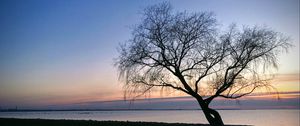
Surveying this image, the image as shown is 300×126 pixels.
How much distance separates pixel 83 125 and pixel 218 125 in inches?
381

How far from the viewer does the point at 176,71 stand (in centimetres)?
Answer: 1886

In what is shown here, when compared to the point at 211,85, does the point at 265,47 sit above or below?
above

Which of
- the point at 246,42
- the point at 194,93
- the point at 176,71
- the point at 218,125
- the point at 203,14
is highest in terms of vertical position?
the point at 203,14

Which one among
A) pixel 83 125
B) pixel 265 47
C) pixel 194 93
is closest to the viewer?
pixel 265 47

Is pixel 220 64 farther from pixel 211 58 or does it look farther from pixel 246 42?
pixel 246 42

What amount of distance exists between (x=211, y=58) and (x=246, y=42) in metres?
2.25

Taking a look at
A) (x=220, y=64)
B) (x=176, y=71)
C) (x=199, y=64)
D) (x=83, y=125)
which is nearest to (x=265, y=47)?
(x=220, y=64)

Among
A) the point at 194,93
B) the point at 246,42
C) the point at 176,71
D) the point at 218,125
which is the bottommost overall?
the point at 218,125

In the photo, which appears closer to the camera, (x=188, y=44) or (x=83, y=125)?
(x=188, y=44)

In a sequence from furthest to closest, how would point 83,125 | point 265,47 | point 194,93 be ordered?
point 83,125, point 194,93, point 265,47

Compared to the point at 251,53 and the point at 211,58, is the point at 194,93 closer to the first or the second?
the point at 211,58

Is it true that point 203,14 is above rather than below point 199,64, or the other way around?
above

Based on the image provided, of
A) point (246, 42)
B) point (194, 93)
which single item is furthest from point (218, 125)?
point (246, 42)

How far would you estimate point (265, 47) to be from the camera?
17859 millimetres
